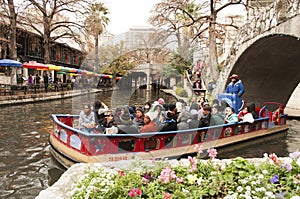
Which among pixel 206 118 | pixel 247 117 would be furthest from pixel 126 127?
pixel 247 117

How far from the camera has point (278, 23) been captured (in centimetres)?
912

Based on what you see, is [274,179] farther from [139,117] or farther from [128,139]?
[139,117]

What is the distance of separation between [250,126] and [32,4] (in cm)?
1972

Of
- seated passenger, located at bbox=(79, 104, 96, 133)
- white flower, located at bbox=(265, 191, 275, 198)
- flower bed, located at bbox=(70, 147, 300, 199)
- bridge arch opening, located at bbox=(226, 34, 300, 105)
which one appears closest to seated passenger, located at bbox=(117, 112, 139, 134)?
seated passenger, located at bbox=(79, 104, 96, 133)

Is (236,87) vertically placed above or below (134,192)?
above

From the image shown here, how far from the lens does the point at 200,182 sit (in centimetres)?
329

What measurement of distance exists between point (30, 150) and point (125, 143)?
11.7 ft

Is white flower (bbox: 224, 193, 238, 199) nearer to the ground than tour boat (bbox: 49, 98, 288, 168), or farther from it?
farther from it

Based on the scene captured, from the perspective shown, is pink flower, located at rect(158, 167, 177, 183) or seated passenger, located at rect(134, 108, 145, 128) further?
seated passenger, located at rect(134, 108, 145, 128)

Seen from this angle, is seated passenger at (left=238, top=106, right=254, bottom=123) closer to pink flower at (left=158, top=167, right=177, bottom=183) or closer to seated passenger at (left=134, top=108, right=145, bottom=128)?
seated passenger at (left=134, top=108, right=145, bottom=128)

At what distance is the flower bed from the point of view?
3080mm

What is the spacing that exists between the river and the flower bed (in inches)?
117

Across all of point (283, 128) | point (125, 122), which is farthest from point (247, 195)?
point (283, 128)

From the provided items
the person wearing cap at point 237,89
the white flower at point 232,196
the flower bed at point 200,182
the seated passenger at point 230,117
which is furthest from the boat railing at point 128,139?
the white flower at point 232,196
